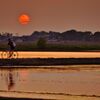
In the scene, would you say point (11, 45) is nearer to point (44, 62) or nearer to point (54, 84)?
point (44, 62)

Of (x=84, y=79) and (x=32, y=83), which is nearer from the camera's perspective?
(x=32, y=83)

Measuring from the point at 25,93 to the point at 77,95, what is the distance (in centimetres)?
220

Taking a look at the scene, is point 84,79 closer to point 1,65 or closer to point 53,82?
point 53,82

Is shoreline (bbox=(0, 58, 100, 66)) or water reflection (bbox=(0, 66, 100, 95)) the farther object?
shoreline (bbox=(0, 58, 100, 66))

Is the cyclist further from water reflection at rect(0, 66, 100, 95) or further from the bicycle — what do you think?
water reflection at rect(0, 66, 100, 95)

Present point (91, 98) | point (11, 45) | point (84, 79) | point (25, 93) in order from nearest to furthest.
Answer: point (91, 98)
point (25, 93)
point (84, 79)
point (11, 45)

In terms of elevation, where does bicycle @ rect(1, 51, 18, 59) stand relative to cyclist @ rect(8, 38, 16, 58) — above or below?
below

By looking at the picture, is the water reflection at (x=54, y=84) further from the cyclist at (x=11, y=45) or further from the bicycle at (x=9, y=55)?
the bicycle at (x=9, y=55)

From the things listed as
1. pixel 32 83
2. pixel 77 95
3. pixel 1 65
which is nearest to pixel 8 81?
pixel 32 83

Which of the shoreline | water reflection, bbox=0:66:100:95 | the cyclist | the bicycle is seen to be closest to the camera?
water reflection, bbox=0:66:100:95

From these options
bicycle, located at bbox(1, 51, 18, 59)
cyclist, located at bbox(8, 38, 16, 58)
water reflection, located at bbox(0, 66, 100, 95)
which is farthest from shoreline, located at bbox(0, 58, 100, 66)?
water reflection, located at bbox(0, 66, 100, 95)

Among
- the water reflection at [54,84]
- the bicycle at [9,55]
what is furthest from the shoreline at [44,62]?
the water reflection at [54,84]

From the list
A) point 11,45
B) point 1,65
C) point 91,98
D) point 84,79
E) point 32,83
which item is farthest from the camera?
point 11,45

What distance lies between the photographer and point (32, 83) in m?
27.8
